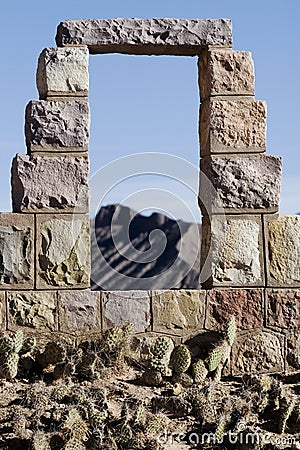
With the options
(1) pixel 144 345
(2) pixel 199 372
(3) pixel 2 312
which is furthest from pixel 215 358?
(3) pixel 2 312

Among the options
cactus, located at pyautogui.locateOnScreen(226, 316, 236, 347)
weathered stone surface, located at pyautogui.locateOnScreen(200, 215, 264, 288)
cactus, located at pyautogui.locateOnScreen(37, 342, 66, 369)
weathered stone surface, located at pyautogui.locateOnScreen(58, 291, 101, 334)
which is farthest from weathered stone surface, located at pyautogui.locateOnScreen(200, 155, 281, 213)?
cactus, located at pyautogui.locateOnScreen(37, 342, 66, 369)

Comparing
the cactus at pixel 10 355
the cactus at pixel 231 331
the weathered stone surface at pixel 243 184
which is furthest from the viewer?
the weathered stone surface at pixel 243 184

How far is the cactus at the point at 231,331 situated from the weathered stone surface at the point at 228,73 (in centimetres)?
181

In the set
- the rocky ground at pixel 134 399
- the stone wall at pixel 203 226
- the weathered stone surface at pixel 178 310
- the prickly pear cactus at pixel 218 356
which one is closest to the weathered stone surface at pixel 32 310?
the stone wall at pixel 203 226

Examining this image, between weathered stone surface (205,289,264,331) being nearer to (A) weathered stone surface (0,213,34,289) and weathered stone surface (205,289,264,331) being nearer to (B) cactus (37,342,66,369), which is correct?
(B) cactus (37,342,66,369)

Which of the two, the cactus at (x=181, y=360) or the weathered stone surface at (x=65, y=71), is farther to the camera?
the weathered stone surface at (x=65, y=71)

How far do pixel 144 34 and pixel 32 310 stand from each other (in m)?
2.34

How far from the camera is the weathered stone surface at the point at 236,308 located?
688cm

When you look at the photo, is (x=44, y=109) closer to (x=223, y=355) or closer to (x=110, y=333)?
(x=110, y=333)

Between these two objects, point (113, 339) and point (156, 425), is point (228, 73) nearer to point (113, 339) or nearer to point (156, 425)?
point (113, 339)

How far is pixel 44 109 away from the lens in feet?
22.5

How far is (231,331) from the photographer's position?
6770 millimetres

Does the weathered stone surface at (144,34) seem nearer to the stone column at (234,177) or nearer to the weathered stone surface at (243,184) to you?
the stone column at (234,177)

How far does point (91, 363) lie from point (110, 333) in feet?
0.91
